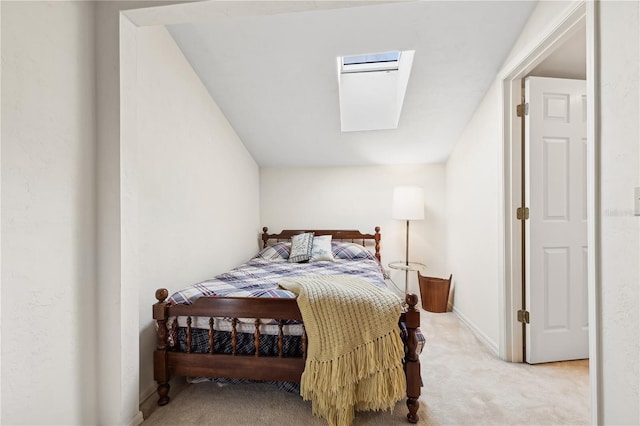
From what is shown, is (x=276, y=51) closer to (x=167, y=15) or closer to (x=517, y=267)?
(x=167, y=15)

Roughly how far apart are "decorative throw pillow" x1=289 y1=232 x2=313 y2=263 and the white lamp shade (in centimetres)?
109

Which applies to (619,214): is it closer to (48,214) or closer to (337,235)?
(48,214)

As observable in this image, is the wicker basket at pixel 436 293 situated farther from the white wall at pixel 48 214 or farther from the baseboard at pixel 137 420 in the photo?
the white wall at pixel 48 214

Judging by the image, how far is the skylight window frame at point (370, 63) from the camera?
290 centimetres

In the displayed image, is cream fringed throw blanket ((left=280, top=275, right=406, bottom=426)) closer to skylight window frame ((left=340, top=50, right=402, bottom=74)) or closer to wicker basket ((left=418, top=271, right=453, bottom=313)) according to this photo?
wicker basket ((left=418, top=271, right=453, bottom=313))

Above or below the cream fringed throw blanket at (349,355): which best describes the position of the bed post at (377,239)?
above

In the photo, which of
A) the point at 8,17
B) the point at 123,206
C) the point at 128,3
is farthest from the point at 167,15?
the point at 123,206

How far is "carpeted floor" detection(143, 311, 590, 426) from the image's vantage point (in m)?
1.56

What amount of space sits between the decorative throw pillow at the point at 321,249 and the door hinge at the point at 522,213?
1.76 m

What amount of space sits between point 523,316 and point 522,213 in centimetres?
77

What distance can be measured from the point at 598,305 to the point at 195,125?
9.08ft

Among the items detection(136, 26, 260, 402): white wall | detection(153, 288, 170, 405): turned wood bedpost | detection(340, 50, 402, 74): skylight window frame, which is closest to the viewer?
detection(153, 288, 170, 405): turned wood bedpost

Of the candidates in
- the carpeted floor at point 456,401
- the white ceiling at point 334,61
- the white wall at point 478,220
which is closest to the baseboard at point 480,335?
the white wall at point 478,220

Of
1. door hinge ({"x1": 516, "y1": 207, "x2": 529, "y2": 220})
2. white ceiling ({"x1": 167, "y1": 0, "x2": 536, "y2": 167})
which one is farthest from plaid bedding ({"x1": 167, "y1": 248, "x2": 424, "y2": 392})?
white ceiling ({"x1": 167, "y1": 0, "x2": 536, "y2": 167})
